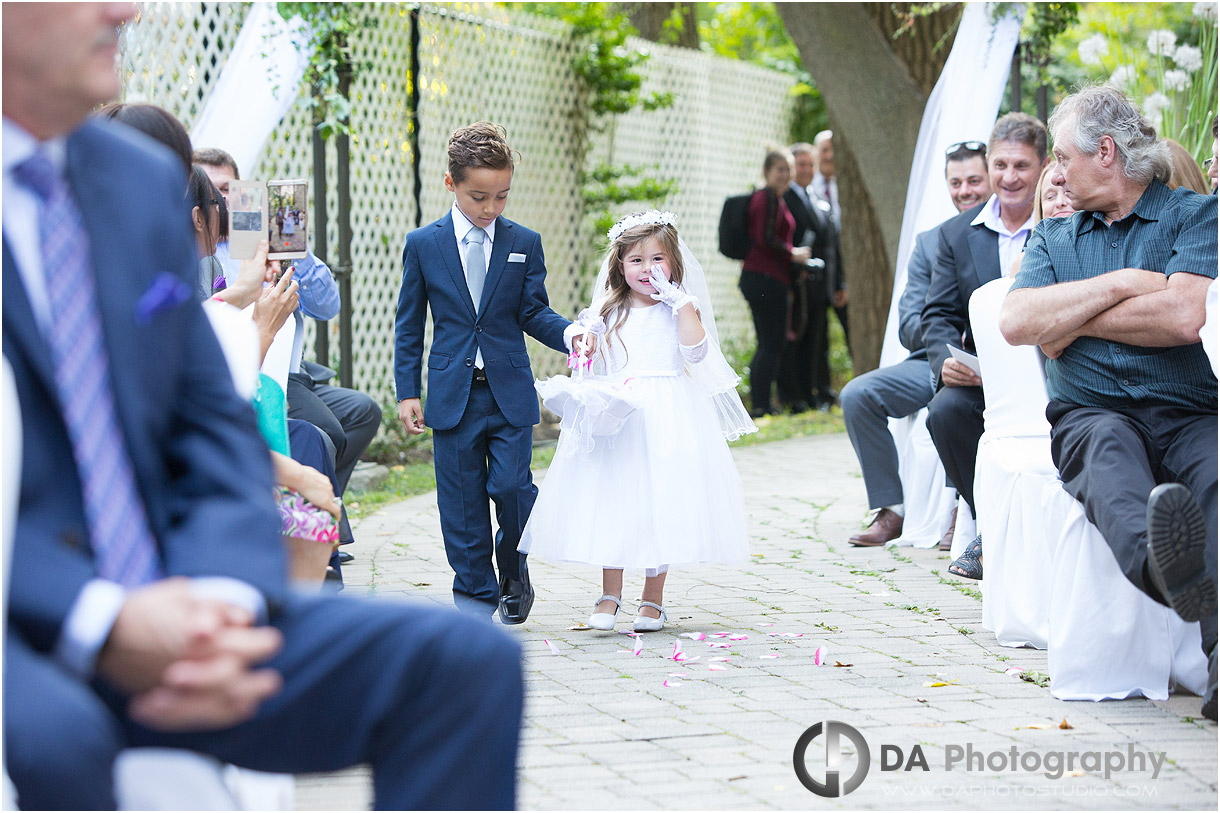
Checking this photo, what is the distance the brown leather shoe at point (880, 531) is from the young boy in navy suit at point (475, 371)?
2171 mm

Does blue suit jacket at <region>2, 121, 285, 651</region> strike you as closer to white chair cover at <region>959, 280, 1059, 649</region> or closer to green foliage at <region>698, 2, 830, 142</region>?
white chair cover at <region>959, 280, 1059, 649</region>

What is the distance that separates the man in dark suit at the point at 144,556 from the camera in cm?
161

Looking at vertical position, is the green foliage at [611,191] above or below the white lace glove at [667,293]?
above

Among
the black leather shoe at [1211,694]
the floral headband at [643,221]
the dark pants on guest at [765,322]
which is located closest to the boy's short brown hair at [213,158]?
the floral headband at [643,221]

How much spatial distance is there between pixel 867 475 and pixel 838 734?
3.32 meters

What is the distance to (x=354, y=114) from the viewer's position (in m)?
→ 8.97

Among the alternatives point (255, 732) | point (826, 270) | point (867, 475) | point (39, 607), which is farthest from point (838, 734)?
point (826, 270)

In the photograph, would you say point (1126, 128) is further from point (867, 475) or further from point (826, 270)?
point (826, 270)

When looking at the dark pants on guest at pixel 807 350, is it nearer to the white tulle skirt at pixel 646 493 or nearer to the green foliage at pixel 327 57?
the green foliage at pixel 327 57

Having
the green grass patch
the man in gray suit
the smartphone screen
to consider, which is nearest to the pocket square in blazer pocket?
the smartphone screen

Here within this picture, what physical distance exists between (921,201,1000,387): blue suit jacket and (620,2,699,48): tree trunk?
922 cm

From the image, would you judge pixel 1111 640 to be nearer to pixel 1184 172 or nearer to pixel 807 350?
pixel 1184 172

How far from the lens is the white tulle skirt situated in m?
4.56

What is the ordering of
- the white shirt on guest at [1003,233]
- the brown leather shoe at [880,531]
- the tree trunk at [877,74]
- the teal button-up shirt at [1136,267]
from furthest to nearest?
the tree trunk at [877,74] < the brown leather shoe at [880,531] < the white shirt on guest at [1003,233] < the teal button-up shirt at [1136,267]
